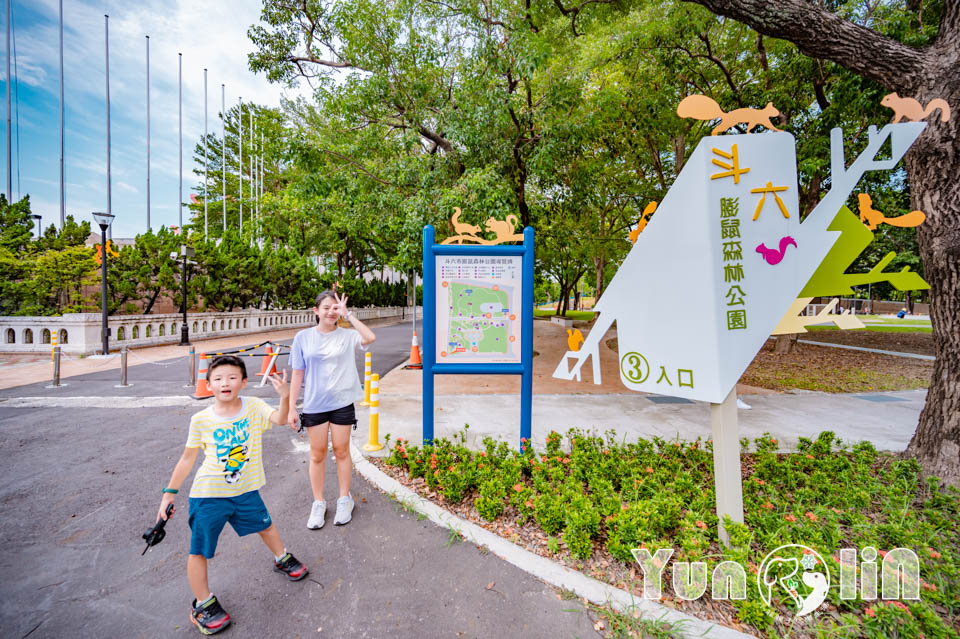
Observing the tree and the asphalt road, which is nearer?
the asphalt road

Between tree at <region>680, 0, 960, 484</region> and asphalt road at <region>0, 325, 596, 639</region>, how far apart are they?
416 centimetres

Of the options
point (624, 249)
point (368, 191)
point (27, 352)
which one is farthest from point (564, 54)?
point (27, 352)

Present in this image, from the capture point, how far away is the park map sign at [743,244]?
9.29ft

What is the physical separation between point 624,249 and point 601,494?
75.7 feet

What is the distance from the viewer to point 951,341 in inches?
149

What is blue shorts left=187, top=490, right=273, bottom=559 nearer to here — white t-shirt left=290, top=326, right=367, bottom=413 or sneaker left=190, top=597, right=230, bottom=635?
sneaker left=190, top=597, right=230, bottom=635

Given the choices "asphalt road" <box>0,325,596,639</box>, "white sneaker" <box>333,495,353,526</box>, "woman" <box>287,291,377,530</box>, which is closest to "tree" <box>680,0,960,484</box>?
"asphalt road" <box>0,325,596,639</box>

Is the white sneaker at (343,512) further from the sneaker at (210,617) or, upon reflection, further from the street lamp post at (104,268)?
the street lamp post at (104,268)

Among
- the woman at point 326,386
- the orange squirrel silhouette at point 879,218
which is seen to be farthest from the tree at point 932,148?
the woman at point 326,386

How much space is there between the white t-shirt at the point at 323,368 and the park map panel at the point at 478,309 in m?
1.56

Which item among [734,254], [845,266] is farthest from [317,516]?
[845,266]

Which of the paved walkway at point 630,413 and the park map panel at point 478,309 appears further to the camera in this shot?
the paved walkway at point 630,413

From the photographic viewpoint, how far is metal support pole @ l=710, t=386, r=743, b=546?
293 cm

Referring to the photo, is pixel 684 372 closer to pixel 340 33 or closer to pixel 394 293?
pixel 340 33
